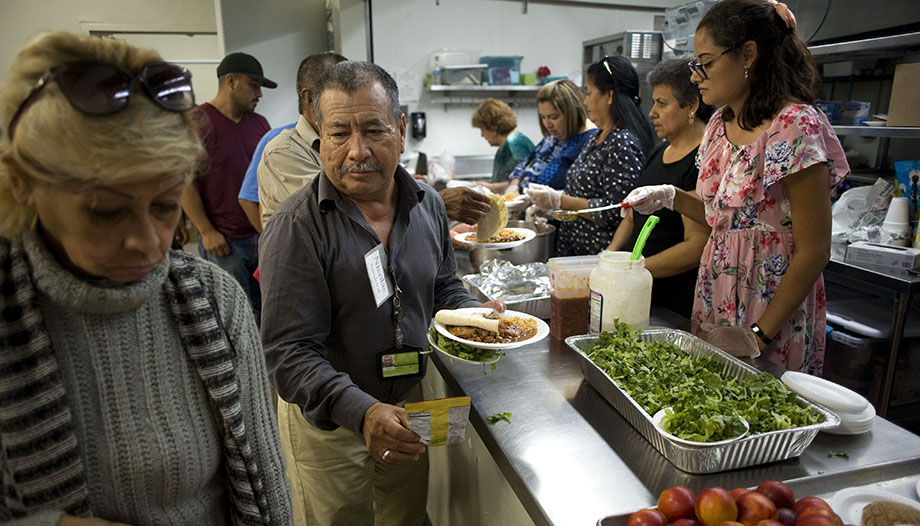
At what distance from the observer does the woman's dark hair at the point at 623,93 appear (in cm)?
282

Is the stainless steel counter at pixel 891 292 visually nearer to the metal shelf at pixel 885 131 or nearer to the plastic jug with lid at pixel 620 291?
the metal shelf at pixel 885 131

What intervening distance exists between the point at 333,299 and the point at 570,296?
0.72 meters

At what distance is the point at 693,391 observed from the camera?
1.19 m

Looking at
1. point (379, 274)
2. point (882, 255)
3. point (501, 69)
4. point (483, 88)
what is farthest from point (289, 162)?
point (501, 69)

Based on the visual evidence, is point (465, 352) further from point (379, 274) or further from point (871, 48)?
point (871, 48)

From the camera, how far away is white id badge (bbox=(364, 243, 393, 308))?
1427mm

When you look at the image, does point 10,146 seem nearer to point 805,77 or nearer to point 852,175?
point 805,77

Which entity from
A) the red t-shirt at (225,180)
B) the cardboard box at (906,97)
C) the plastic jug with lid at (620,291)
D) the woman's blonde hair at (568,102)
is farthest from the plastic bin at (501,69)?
the plastic jug with lid at (620,291)

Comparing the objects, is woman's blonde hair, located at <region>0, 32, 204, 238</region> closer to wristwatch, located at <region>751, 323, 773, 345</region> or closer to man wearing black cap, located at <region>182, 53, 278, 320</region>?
wristwatch, located at <region>751, 323, 773, 345</region>

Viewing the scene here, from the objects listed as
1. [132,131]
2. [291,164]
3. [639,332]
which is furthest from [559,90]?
[132,131]

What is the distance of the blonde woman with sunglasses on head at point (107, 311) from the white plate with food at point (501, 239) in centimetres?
166

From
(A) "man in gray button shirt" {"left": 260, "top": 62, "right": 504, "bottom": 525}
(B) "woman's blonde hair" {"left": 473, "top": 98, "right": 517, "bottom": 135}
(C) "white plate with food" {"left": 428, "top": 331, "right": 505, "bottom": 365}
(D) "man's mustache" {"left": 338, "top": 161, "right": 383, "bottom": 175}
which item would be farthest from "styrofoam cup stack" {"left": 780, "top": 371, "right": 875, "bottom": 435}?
(B) "woman's blonde hair" {"left": 473, "top": 98, "right": 517, "bottom": 135}

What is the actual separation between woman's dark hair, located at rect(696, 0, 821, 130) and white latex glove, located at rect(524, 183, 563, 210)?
1.30 meters

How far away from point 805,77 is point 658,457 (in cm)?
126
